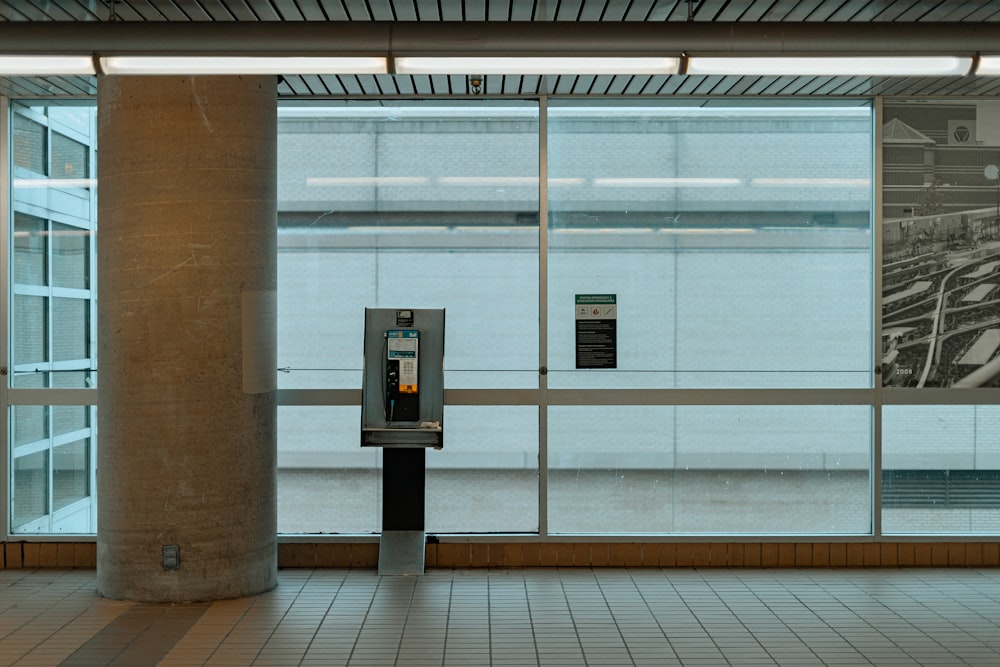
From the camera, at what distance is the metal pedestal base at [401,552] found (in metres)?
6.44

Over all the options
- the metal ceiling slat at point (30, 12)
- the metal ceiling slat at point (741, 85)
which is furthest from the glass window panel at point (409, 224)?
the metal ceiling slat at point (30, 12)

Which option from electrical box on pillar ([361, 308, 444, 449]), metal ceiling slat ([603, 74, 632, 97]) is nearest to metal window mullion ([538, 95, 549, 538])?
metal ceiling slat ([603, 74, 632, 97])

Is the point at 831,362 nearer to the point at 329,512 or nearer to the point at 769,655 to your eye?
the point at 769,655

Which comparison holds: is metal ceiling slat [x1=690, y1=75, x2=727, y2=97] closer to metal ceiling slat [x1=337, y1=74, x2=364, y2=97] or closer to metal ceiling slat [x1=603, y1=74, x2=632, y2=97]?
metal ceiling slat [x1=603, y1=74, x2=632, y2=97]

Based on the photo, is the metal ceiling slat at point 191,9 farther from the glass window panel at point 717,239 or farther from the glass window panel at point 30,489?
the glass window panel at point 30,489

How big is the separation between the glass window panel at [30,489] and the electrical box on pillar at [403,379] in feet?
7.34

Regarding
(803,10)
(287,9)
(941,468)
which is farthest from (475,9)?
(941,468)

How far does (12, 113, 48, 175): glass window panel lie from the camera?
686 centimetres

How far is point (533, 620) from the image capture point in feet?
17.9

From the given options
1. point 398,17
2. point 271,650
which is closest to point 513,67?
point 398,17

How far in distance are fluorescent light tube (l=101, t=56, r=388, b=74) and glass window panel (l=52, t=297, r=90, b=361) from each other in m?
2.81

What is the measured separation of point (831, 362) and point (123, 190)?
460 cm

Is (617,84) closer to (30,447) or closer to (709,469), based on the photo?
(709,469)

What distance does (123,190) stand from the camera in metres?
5.77
